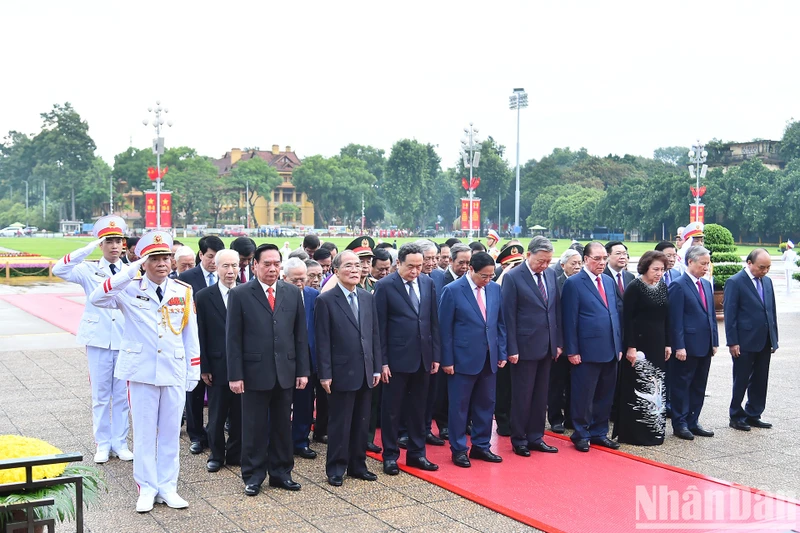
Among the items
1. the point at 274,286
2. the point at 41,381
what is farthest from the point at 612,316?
the point at 41,381

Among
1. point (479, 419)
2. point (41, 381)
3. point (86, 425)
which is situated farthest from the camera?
point (41, 381)

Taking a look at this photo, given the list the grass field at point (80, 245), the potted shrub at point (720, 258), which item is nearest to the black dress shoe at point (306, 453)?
the potted shrub at point (720, 258)

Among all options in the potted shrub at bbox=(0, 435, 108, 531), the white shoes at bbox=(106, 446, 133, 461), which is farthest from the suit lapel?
the potted shrub at bbox=(0, 435, 108, 531)

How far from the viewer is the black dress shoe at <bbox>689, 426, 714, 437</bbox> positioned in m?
7.15

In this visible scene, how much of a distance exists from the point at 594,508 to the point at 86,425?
4.84 m

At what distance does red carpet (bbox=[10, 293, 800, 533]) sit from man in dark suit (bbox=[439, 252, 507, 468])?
0.25 metres

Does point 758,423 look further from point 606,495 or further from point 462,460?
point 462,460

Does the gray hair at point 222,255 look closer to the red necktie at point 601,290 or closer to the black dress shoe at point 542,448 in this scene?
the black dress shoe at point 542,448

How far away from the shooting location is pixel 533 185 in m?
94.5

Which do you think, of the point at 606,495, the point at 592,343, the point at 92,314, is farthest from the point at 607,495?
the point at 92,314

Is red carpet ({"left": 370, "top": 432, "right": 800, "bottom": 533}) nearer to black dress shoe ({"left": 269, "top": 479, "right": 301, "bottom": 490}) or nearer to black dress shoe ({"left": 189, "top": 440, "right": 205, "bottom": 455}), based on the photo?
black dress shoe ({"left": 269, "top": 479, "right": 301, "bottom": 490})

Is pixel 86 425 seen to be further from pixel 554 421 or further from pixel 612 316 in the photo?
pixel 612 316

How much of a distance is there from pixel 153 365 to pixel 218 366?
1.02m

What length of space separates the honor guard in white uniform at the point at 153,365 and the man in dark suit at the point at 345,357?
105 cm
